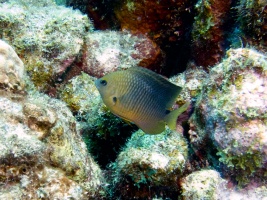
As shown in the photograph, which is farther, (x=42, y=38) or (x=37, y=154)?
(x=42, y=38)

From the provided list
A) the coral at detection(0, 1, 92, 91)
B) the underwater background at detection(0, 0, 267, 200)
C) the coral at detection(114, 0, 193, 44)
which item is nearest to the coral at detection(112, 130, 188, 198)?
the underwater background at detection(0, 0, 267, 200)

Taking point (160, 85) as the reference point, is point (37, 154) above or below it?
below

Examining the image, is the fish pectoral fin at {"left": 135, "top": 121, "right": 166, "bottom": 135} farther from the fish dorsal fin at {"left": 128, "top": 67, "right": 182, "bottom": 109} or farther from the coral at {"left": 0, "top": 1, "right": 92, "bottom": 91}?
the coral at {"left": 0, "top": 1, "right": 92, "bottom": 91}

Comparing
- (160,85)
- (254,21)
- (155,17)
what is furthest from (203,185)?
(155,17)

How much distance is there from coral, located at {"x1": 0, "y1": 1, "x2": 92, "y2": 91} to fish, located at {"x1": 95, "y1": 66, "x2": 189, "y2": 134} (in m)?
1.91

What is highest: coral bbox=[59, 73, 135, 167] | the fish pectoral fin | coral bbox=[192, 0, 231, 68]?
coral bbox=[192, 0, 231, 68]

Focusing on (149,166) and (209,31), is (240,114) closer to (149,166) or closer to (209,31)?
(149,166)

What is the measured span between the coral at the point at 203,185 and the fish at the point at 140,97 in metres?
0.68

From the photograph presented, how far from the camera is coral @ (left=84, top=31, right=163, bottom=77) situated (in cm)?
452

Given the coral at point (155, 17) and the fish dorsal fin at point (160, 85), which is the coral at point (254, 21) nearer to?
the coral at point (155, 17)

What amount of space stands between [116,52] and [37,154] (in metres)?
2.93

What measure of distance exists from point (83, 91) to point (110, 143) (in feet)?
3.26

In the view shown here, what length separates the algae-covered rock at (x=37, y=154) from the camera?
1.88 meters

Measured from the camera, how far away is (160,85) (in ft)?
8.11
